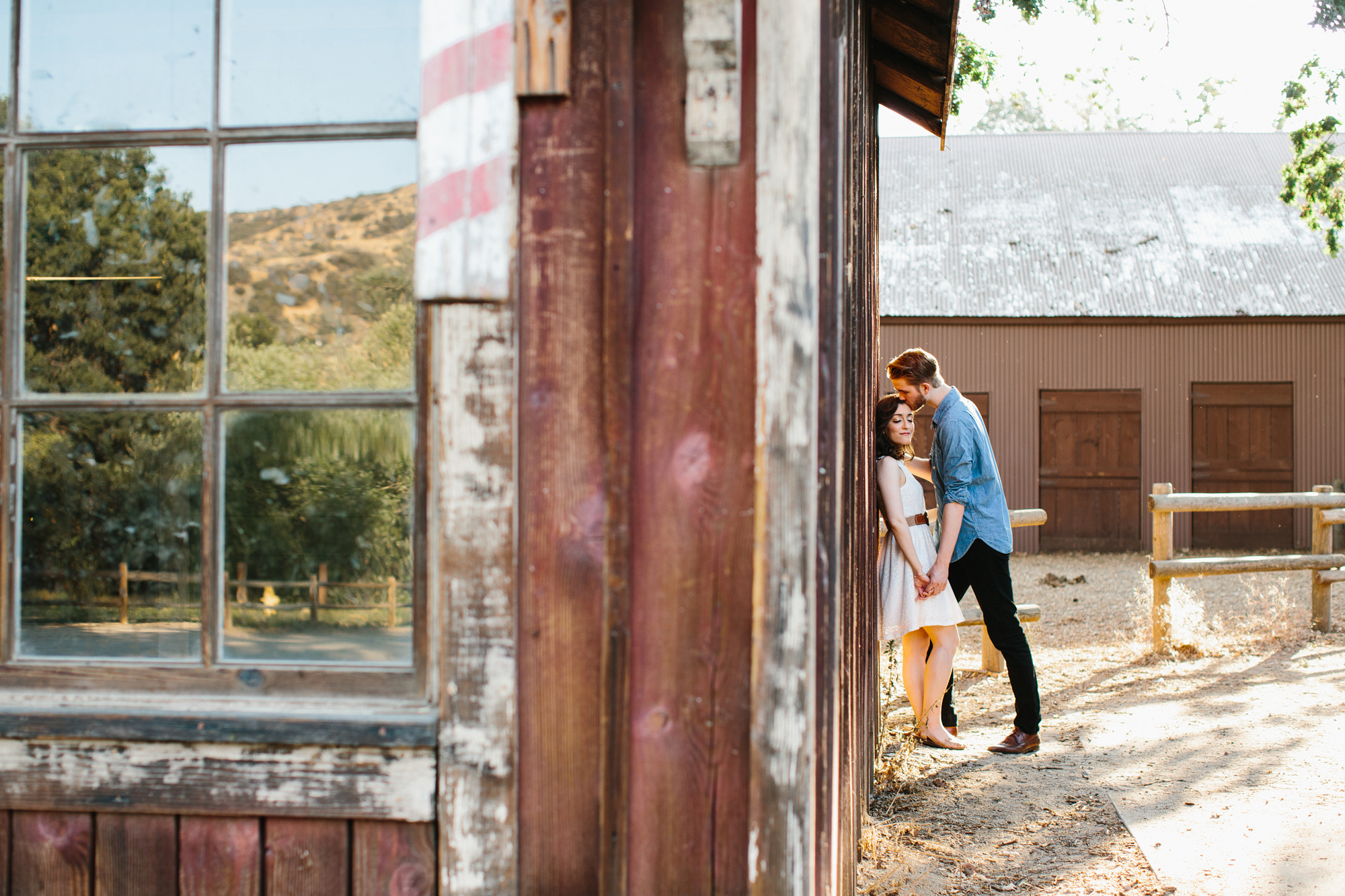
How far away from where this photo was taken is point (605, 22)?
5.67 feet

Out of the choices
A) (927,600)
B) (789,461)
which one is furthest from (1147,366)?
(789,461)

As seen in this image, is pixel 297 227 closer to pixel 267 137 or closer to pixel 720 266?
pixel 267 137

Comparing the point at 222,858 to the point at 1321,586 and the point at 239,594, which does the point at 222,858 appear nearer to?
the point at 239,594

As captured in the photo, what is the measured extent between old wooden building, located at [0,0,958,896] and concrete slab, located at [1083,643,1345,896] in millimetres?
1844

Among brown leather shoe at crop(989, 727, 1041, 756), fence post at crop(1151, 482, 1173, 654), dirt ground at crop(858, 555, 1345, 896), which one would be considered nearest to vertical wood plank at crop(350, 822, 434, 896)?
dirt ground at crop(858, 555, 1345, 896)

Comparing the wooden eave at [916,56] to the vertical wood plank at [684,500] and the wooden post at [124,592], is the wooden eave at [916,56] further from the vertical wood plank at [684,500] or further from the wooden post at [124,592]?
the wooden post at [124,592]

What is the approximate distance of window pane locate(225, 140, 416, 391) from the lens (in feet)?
6.24

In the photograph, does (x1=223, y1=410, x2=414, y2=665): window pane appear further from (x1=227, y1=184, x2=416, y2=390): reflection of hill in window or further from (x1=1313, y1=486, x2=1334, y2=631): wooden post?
(x1=1313, y1=486, x2=1334, y2=631): wooden post

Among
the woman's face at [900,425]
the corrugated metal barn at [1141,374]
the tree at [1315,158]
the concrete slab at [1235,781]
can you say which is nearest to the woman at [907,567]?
the woman's face at [900,425]

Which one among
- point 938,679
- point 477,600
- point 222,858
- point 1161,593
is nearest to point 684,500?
point 477,600

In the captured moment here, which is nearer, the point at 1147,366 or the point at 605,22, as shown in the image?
the point at 605,22

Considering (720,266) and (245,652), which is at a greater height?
(720,266)

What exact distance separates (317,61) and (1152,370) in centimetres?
1402

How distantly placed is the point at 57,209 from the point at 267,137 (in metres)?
0.46
